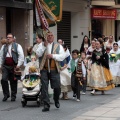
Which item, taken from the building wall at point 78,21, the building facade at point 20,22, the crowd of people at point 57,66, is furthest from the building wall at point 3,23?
the building wall at point 78,21

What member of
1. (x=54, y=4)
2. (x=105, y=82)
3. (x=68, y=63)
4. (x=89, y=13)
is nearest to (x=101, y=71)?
(x=105, y=82)

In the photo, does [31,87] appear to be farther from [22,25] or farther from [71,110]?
[22,25]

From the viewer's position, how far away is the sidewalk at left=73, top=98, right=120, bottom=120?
9580 mm

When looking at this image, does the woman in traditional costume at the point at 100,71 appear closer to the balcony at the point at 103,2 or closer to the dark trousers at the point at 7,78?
the dark trousers at the point at 7,78

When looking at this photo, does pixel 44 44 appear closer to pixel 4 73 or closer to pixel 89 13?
pixel 4 73

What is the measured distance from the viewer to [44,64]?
1038 cm

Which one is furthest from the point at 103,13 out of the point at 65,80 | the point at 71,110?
the point at 71,110

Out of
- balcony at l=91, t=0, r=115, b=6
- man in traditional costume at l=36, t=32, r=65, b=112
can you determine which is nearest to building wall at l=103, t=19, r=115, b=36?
balcony at l=91, t=0, r=115, b=6

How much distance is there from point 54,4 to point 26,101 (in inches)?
168

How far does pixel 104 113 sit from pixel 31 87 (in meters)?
2.01

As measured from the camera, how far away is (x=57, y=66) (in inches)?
410

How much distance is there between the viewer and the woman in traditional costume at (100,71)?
1394 centimetres

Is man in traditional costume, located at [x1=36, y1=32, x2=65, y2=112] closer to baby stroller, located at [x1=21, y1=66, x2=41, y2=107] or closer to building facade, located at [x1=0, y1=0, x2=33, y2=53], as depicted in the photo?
baby stroller, located at [x1=21, y1=66, x2=41, y2=107]

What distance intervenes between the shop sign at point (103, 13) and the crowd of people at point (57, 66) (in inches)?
503
